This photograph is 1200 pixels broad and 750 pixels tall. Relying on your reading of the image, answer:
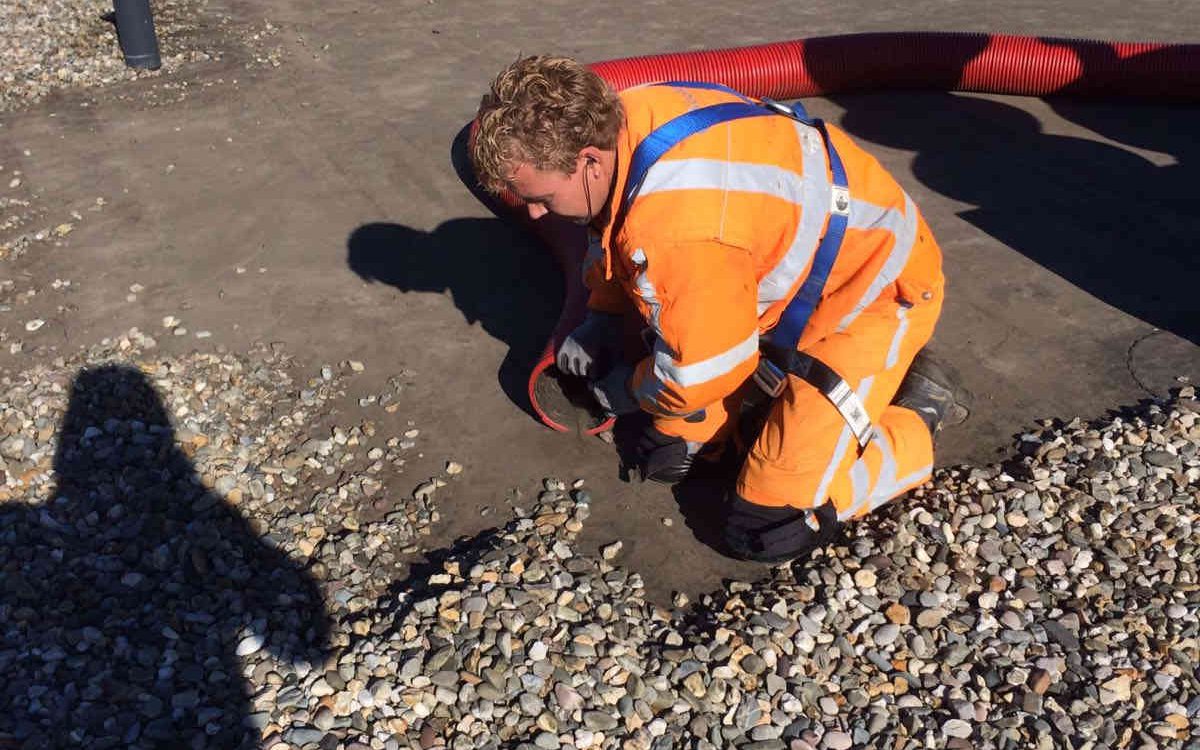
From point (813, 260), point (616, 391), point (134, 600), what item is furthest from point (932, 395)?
point (134, 600)

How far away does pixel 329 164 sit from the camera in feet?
23.2

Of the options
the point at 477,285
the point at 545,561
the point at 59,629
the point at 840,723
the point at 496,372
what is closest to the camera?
the point at 840,723

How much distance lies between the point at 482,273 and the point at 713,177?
252cm

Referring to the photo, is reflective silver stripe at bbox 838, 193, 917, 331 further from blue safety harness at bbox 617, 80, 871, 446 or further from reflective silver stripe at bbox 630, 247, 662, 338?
reflective silver stripe at bbox 630, 247, 662, 338

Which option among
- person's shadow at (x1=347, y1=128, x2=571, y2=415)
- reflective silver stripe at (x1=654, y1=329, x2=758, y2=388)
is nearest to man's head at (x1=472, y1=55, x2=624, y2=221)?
reflective silver stripe at (x1=654, y1=329, x2=758, y2=388)

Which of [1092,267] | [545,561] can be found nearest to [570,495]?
[545,561]

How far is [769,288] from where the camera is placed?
4109mm

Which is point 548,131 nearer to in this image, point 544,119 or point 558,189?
point 544,119

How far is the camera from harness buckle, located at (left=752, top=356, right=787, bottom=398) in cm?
428

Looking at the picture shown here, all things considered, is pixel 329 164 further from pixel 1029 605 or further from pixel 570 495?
pixel 1029 605

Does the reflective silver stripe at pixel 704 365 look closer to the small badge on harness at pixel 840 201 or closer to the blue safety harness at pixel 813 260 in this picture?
the blue safety harness at pixel 813 260

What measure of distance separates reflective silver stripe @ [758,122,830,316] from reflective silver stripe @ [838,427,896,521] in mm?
757

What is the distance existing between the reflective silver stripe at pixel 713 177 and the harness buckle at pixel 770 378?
0.73m

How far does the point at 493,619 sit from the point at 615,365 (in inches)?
49.8
